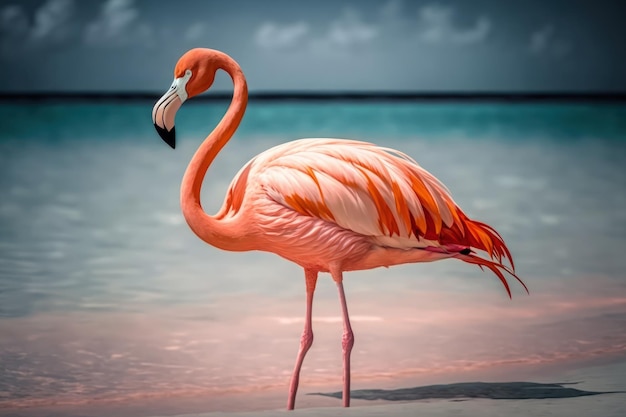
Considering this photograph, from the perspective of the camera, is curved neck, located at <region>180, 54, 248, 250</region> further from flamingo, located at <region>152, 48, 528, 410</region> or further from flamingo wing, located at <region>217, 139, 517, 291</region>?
flamingo wing, located at <region>217, 139, 517, 291</region>

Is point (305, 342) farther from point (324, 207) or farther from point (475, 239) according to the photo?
point (475, 239)

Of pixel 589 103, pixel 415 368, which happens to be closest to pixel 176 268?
pixel 415 368

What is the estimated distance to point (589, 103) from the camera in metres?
29.4

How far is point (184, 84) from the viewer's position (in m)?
3.99

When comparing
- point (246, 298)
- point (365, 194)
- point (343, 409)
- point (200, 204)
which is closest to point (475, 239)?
point (365, 194)

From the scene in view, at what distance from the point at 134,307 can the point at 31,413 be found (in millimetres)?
1650

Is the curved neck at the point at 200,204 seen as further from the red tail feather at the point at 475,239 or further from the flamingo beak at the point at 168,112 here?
the red tail feather at the point at 475,239

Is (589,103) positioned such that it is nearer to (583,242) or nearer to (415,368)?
(583,242)

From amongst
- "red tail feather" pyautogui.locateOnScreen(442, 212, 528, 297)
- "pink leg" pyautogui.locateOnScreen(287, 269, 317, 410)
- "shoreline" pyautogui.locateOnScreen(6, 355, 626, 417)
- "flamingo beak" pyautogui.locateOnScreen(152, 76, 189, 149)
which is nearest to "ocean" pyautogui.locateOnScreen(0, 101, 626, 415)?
"shoreline" pyautogui.locateOnScreen(6, 355, 626, 417)

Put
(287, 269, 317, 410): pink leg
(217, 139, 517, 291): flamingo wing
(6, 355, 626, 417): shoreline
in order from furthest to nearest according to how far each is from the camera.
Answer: (287, 269, 317, 410): pink leg < (217, 139, 517, 291): flamingo wing < (6, 355, 626, 417): shoreline

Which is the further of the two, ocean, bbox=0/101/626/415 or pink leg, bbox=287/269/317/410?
ocean, bbox=0/101/626/415

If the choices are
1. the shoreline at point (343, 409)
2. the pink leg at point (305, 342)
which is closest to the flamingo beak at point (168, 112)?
the pink leg at point (305, 342)

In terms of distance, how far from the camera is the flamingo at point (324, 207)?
12.5ft

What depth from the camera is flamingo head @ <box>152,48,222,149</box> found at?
13.0 ft
